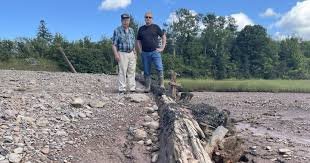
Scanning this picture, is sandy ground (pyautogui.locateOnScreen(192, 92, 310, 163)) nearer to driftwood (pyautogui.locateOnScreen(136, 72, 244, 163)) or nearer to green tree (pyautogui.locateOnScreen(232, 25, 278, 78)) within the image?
driftwood (pyautogui.locateOnScreen(136, 72, 244, 163))

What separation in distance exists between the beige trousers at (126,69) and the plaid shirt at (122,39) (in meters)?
0.15

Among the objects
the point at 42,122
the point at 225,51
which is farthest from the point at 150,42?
the point at 225,51

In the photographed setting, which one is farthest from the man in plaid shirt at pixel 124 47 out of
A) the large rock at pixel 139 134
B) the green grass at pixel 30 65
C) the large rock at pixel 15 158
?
the green grass at pixel 30 65

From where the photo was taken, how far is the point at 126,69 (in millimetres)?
10414

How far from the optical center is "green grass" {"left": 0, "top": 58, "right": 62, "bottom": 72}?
29.0m

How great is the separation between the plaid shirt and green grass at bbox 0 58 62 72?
19.9 meters

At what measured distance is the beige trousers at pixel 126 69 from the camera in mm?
10289

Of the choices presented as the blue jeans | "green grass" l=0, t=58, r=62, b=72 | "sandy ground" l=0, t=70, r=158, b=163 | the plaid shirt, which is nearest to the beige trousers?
the plaid shirt

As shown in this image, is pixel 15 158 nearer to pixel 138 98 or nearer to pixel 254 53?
pixel 138 98

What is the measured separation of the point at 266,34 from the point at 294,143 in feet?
157

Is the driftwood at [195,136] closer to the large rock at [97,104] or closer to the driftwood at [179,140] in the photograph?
the driftwood at [179,140]

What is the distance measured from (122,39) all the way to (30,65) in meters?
21.3

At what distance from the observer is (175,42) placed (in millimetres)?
51375

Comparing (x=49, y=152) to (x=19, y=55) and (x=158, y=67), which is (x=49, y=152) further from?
(x=19, y=55)
